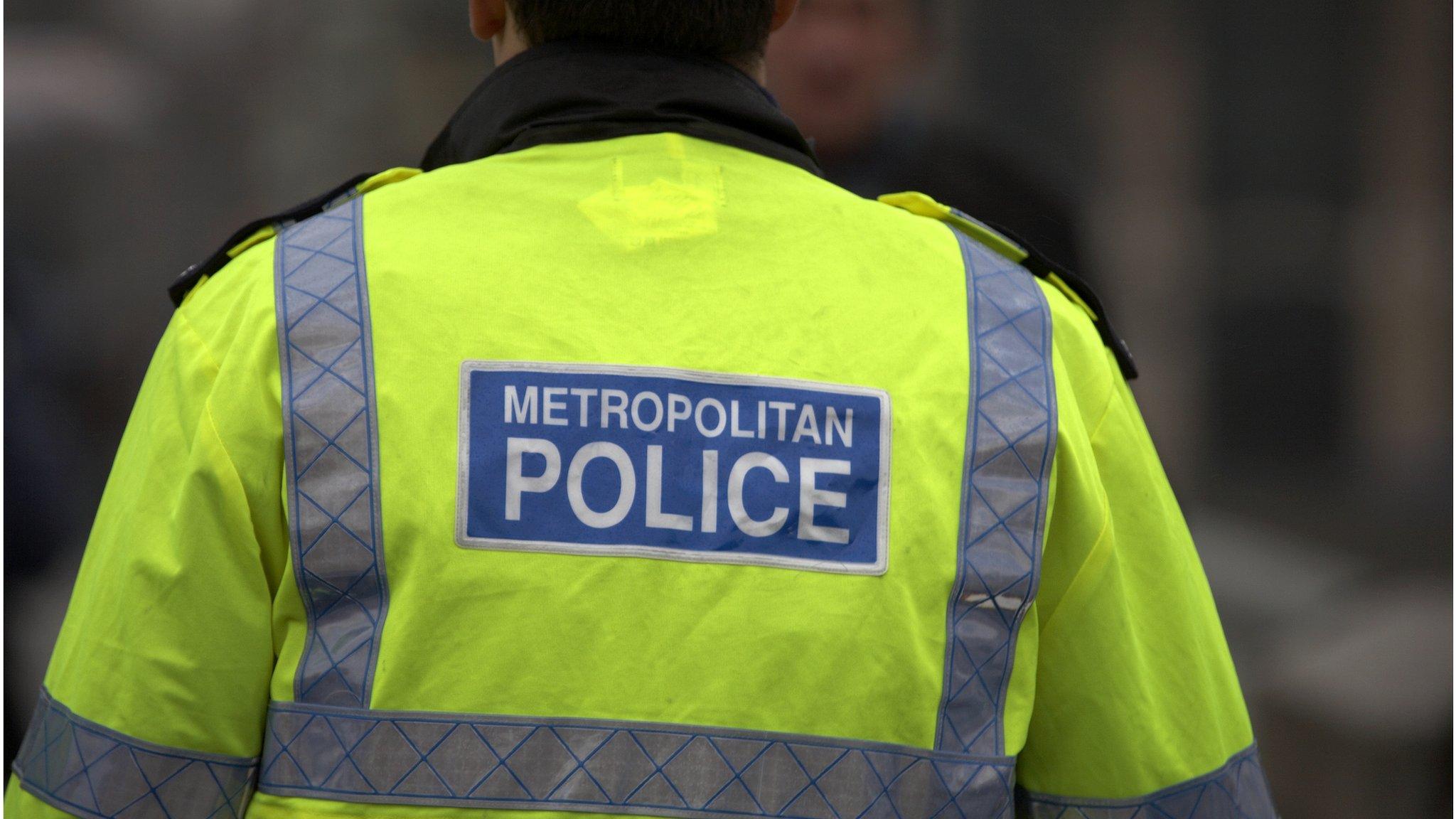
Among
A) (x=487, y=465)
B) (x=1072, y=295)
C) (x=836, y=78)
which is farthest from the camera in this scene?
(x=836, y=78)

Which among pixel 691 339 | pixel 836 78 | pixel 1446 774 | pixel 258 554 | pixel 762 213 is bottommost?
pixel 1446 774

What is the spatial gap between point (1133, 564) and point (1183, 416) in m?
1.41

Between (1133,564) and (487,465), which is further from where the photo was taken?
(1133,564)

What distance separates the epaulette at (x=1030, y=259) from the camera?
1.41 metres

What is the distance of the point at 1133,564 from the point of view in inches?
52.7

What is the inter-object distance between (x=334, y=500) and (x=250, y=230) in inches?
12.8

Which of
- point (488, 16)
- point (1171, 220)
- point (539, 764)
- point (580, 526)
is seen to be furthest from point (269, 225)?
point (1171, 220)

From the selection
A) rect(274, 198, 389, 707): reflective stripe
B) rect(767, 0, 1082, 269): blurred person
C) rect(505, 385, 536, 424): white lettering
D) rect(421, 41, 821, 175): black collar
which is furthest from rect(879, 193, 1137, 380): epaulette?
rect(767, 0, 1082, 269): blurred person

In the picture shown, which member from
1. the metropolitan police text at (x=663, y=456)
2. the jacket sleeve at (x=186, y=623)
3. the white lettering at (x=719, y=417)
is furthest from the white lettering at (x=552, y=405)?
the jacket sleeve at (x=186, y=623)

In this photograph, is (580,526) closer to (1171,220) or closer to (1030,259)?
(1030,259)

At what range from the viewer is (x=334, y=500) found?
1132 millimetres

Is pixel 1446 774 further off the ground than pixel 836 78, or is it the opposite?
pixel 836 78

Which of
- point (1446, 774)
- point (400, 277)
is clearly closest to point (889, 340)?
point (400, 277)

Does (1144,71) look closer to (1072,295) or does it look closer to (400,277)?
(1072,295)
